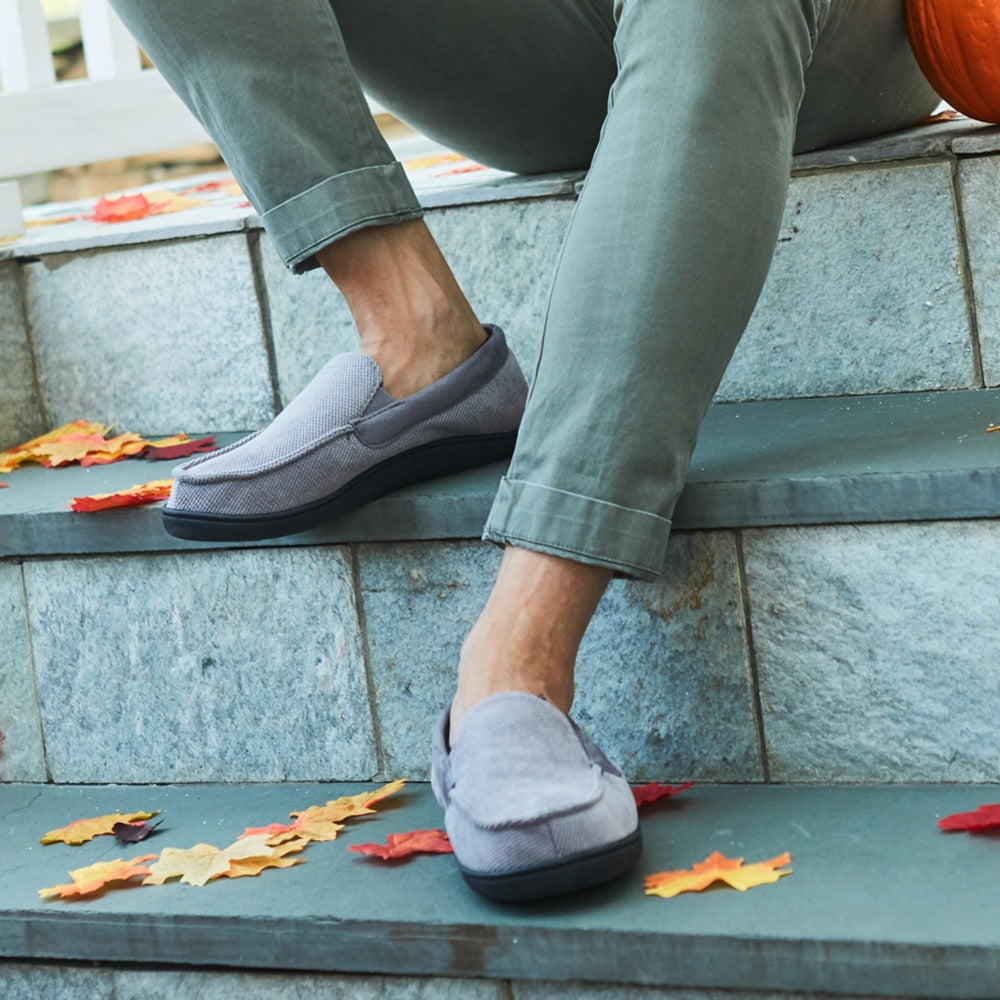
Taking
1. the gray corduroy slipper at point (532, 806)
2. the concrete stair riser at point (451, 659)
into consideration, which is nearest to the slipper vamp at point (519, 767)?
the gray corduroy slipper at point (532, 806)

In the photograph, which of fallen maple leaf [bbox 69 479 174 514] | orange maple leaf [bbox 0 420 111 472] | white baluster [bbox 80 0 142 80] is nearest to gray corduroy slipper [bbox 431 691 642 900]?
fallen maple leaf [bbox 69 479 174 514]

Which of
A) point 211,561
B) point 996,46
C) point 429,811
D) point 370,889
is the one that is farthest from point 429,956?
point 996,46

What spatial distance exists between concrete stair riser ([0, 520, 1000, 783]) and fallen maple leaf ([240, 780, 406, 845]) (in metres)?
0.06

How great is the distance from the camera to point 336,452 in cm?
136

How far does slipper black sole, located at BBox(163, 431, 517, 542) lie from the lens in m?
1.35

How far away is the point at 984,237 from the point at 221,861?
1017 mm

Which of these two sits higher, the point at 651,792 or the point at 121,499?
the point at 121,499

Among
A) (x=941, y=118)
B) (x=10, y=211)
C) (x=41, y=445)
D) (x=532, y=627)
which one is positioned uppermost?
(x=10, y=211)

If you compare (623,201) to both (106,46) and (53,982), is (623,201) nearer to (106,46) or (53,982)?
(53,982)

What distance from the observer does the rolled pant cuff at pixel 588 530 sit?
1.14 metres

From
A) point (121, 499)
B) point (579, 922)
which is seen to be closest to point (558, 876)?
point (579, 922)

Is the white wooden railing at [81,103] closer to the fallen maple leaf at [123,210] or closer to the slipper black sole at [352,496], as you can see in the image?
the fallen maple leaf at [123,210]

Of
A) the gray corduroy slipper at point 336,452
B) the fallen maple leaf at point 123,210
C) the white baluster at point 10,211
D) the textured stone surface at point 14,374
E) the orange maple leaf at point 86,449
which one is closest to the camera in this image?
the gray corduroy slipper at point 336,452

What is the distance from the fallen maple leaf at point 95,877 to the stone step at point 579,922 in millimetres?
12
